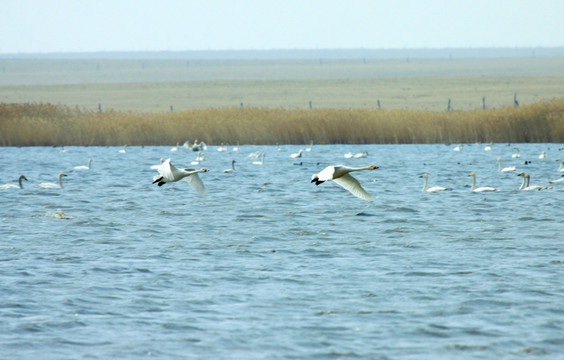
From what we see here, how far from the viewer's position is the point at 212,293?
37.0 feet

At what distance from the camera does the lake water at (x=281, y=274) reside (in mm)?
9172

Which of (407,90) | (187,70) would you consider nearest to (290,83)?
(407,90)

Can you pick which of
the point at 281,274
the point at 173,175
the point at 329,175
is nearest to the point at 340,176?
the point at 329,175

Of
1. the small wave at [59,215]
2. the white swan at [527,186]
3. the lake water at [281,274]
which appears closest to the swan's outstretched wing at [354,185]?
the lake water at [281,274]

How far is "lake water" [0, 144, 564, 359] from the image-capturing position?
30.1ft

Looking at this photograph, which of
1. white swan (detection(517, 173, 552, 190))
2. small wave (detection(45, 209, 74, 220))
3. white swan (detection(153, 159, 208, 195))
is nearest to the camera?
white swan (detection(153, 159, 208, 195))

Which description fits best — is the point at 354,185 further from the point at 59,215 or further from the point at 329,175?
the point at 59,215

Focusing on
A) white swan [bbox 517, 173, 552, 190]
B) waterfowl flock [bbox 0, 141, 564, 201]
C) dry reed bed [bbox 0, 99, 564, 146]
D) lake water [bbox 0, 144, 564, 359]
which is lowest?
lake water [bbox 0, 144, 564, 359]

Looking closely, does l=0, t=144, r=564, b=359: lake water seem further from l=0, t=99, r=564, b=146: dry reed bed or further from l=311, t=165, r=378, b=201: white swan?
l=0, t=99, r=564, b=146: dry reed bed

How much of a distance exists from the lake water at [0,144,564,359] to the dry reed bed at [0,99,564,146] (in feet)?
44.7

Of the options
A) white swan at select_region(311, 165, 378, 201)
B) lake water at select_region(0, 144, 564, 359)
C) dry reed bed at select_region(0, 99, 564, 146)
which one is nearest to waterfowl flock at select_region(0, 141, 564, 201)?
white swan at select_region(311, 165, 378, 201)

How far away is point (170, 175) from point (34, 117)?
29.0 metres

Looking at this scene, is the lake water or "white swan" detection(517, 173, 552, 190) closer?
the lake water

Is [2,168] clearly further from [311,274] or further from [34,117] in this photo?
[311,274]
